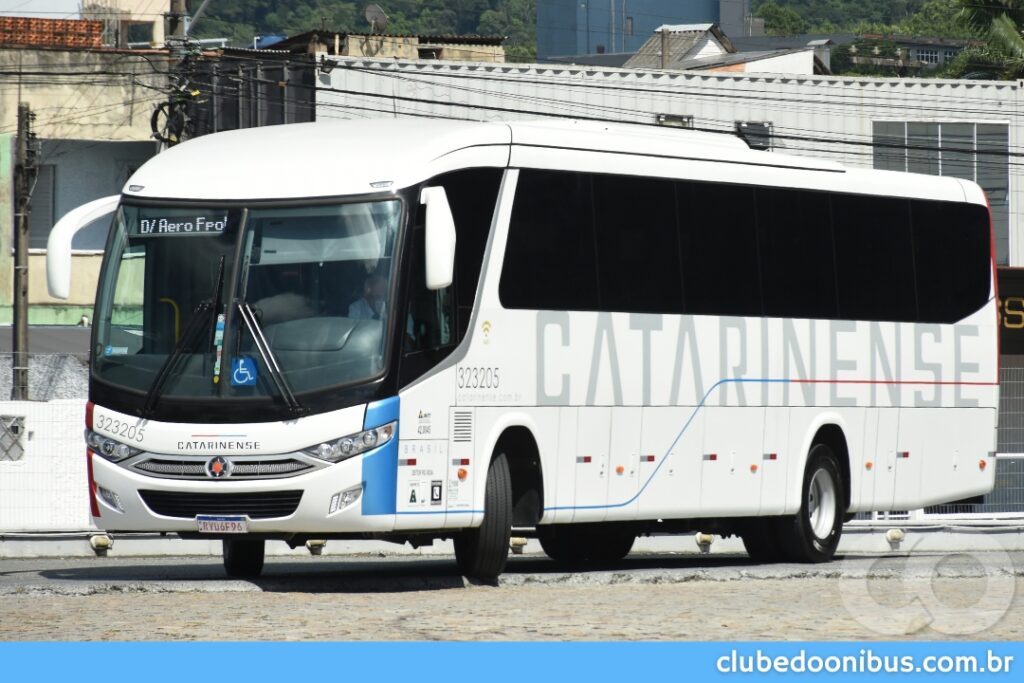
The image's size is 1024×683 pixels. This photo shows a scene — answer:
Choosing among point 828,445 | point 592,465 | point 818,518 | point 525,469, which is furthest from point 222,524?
point 828,445

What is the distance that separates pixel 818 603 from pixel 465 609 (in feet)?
7.78

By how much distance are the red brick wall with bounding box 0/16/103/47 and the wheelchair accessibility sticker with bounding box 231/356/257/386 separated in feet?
130

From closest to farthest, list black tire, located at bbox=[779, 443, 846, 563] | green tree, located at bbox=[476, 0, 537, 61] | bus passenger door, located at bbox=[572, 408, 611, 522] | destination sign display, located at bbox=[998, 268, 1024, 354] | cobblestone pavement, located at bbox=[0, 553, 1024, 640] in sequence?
cobblestone pavement, located at bbox=[0, 553, 1024, 640], bus passenger door, located at bbox=[572, 408, 611, 522], black tire, located at bbox=[779, 443, 846, 563], destination sign display, located at bbox=[998, 268, 1024, 354], green tree, located at bbox=[476, 0, 537, 61]

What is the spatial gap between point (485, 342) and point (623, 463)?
6.72ft

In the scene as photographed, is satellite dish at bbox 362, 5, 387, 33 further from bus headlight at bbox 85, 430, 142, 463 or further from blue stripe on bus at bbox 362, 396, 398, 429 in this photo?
blue stripe on bus at bbox 362, 396, 398, 429

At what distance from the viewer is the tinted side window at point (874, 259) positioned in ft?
63.4

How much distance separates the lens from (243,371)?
1446 cm

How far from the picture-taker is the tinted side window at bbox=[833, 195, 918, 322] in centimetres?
1933

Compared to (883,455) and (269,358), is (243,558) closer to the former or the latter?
(269,358)

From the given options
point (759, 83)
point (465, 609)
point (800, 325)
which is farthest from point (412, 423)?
point (759, 83)

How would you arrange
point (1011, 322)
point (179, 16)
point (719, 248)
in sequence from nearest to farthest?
point (719, 248) < point (1011, 322) < point (179, 16)

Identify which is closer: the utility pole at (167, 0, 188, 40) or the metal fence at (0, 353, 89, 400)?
the metal fence at (0, 353, 89, 400)

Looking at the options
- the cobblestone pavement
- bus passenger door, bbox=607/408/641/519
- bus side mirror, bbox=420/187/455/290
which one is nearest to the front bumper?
the cobblestone pavement

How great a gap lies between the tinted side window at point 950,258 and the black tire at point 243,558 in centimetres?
715
